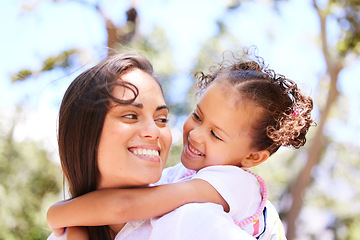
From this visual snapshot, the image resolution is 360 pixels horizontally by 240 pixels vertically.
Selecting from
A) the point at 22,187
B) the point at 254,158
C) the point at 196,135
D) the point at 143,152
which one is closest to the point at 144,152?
the point at 143,152

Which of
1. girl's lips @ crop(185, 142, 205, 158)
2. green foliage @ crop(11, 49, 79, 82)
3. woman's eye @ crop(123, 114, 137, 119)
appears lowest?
green foliage @ crop(11, 49, 79, 82)

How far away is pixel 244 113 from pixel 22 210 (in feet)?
25.3

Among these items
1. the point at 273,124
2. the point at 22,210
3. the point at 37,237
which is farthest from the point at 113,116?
the point at 22,210

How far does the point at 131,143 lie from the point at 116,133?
70 mm

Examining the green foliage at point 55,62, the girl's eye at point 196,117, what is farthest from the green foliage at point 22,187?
the girl's eye at point 196,117

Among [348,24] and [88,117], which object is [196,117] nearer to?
[88,117]

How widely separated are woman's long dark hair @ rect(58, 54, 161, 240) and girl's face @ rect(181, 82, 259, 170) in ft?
1.28

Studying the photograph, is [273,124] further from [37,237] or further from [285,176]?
[285,176]

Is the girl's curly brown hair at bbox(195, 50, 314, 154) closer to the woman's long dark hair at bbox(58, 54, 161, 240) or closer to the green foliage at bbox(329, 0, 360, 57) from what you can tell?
the woman's long dark hair at bbox(58, 54, 161, 240)

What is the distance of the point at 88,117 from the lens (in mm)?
1659

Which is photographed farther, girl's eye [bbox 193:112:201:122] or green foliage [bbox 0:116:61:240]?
green foliage [bbox 0:116:61:240]

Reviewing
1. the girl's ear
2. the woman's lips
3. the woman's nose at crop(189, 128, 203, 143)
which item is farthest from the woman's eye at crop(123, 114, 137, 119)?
the girl's ear

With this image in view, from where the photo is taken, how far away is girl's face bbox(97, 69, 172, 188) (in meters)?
1.60

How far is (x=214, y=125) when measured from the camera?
203 centimetres
